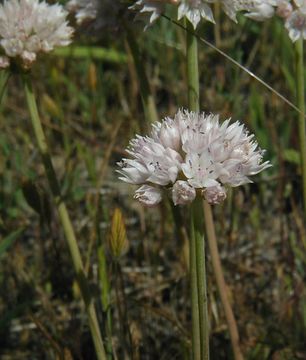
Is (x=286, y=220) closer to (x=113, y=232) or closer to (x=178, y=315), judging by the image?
(x=178, y=315)

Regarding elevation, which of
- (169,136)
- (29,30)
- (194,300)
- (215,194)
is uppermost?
(29,30)

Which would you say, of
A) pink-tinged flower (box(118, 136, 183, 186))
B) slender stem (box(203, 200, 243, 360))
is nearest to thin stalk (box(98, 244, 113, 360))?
slender stem (box(203, 200, 243, 360))

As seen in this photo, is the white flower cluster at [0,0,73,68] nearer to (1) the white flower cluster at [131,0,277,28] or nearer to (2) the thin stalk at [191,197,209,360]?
(1) the white flower cluster at [131,0,277,28]

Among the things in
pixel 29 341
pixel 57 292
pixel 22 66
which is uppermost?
pixel 22 66

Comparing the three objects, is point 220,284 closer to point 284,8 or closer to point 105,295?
point 105,295

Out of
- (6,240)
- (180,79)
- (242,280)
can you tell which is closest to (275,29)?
(180,79)

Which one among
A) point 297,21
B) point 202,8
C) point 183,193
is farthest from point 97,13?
point 183,193

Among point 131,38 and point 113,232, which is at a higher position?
point 131,38
